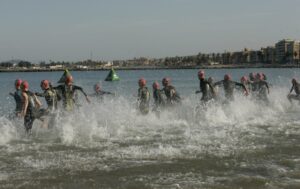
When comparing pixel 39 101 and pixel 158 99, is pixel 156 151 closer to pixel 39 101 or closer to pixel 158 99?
pixel 39 101

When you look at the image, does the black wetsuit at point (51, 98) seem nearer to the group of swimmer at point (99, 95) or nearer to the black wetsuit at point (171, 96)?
the group of swimmer at point (99, 95)

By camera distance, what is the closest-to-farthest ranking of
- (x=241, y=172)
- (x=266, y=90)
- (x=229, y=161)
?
(x=241, y=172) < (x=229, y=161) < (x=266, y=90)

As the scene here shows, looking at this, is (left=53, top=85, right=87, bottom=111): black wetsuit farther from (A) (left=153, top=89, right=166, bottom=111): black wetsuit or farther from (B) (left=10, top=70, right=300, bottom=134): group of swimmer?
(A) (left=153, top=89, right=166, bottom=111): black wetsuit

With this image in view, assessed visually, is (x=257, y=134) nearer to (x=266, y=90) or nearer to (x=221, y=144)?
(x=221, y=144)

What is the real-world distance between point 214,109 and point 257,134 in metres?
3.89

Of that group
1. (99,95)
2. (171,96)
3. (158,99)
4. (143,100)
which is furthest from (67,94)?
(99,95)

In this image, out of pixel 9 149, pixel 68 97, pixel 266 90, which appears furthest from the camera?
pixel 266 90

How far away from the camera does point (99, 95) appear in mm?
20281

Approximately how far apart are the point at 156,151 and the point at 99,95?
380 inches

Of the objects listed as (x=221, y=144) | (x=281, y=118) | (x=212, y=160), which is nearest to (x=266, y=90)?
(x=281, y=118)

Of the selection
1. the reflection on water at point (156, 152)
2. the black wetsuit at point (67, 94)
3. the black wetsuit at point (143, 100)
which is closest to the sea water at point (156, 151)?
the reflection on water at point (156, 152)

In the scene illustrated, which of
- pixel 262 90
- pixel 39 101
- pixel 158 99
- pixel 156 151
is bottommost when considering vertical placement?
pixel 156 151

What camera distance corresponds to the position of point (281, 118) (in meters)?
18.1

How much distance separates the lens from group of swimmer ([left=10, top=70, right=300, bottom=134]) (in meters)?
13.7
